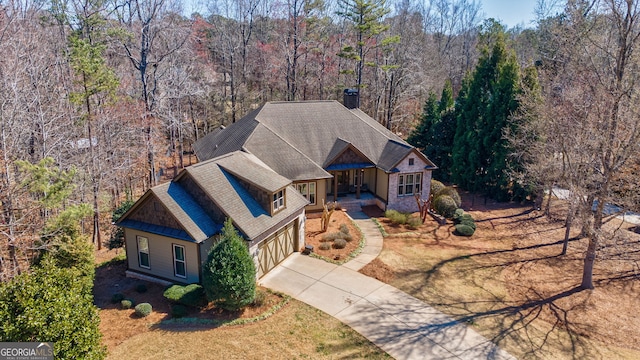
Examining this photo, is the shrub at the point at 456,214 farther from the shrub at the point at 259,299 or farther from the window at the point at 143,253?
the window at the point at 143,253

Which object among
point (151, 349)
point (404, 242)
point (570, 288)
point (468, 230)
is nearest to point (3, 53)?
point (151, 349)

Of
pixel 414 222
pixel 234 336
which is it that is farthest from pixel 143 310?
pixel 414 222

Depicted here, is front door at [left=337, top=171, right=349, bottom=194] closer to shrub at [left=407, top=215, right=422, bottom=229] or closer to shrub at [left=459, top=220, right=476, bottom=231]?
shrub at [left=407, top=215, right=422, bottom=229]

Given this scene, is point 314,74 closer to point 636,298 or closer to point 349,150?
point 349,150

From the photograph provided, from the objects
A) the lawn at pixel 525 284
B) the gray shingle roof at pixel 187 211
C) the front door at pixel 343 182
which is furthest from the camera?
Result: the front door at pixel 343 182

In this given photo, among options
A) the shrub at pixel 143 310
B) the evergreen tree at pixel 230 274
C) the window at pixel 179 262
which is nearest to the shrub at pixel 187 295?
the shrub at pixel 143 310

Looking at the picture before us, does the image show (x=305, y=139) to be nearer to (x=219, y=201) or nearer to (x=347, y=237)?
(x=347, y=237)
